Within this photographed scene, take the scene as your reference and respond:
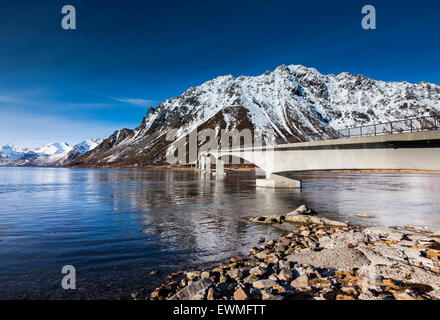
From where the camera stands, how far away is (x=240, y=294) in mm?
7785

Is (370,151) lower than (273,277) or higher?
higher

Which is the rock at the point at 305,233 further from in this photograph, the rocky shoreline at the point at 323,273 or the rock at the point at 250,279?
the rock at the point at 250,279

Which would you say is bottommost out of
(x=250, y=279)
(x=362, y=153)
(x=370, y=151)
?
(x=250, y=279)

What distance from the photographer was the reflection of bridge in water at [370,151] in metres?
21.3

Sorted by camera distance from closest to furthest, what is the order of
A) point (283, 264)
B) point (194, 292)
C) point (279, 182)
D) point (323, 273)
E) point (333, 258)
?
point (194, 292)
point (323, 273)
point (283, 264)
point (333, 258)
point (279, 182)

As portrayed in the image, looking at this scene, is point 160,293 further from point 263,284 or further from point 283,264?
point 283,264

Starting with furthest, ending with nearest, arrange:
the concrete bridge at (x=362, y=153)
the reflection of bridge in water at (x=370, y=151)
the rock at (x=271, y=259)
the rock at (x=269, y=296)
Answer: the concrete bridge at (x=362, y=153) → the reflection of bridge in water at (x=370, y=151) → the rock at (x=271, y=259) → the rock at (x=269, y=296)

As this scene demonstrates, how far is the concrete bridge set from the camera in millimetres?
21422

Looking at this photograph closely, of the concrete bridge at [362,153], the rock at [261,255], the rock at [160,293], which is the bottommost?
the rock at [261,255]

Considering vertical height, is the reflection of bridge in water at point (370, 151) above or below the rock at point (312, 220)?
above

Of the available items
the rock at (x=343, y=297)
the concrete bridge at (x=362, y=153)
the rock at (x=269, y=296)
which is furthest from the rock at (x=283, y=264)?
the concrete bridge at (x=362, y=153)

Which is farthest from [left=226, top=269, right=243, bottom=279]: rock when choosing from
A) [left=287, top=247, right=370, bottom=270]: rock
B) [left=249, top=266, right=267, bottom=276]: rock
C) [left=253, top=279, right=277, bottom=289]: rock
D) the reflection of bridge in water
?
the reflection of bridge in water

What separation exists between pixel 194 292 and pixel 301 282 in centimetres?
Answer: 342

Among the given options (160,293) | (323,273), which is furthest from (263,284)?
(160,293)
